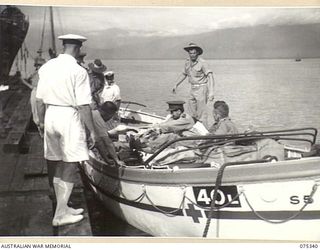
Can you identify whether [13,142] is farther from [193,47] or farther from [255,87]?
[255,87]

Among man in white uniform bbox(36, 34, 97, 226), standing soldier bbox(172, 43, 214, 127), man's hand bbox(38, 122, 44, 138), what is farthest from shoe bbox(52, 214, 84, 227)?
standing soldier bbox(172, 43, 214, 127)

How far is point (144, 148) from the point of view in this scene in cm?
153

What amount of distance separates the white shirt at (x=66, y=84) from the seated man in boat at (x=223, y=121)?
398mm

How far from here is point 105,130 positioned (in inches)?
58.2

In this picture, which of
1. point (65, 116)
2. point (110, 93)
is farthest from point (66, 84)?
point (110, 93)

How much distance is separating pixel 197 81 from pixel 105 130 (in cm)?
32

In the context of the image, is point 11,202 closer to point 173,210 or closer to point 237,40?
point 173,210

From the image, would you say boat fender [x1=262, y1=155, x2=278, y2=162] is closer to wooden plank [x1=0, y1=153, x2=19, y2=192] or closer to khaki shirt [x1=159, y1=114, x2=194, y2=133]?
khaki shirt [x1=159, y1=114, x2=194, y2=133]

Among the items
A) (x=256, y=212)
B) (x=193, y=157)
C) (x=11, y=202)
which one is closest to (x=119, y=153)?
(x=193, y=157)

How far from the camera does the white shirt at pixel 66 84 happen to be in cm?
129

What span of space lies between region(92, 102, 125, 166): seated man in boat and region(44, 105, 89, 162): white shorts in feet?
0.40

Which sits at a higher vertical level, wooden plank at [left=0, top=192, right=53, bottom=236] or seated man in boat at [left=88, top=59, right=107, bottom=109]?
seated man in boat at [left=88, top=59, right=107, bottom=109]

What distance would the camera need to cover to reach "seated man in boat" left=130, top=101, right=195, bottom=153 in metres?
1.50

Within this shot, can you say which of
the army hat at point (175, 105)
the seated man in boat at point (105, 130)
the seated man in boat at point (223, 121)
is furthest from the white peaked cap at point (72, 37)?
the seated man in boat at point (223, 121)
